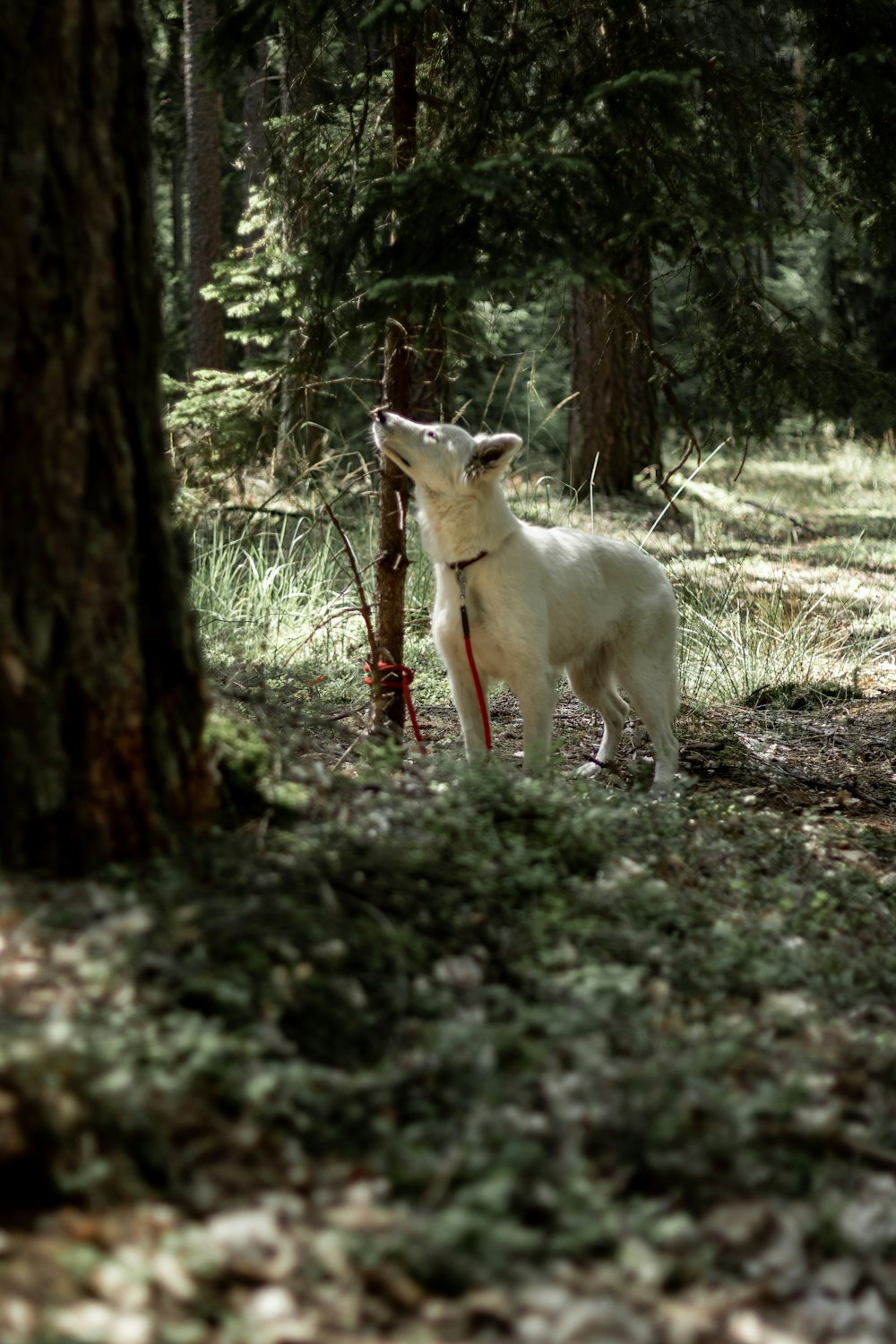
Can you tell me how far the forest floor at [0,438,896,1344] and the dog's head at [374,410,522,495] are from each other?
90.8 inches

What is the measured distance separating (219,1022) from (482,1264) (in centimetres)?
80

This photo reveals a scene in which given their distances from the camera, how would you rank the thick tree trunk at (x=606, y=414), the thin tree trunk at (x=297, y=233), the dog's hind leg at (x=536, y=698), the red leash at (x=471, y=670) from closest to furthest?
the red leash at (x=471, y=670), the dog's hind leg at (x=536, y=698), the thin tree trunk at (x=297, y=233), the thick tree trunk at (x=606, y=414)

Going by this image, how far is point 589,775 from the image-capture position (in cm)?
712

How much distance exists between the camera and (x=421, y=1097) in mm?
2730

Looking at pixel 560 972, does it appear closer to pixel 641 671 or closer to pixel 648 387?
pixel 641 671

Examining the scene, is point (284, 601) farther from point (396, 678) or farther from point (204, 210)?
point (204, 210)

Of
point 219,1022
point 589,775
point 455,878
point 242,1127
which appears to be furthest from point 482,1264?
point 589,775

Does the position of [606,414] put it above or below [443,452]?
above

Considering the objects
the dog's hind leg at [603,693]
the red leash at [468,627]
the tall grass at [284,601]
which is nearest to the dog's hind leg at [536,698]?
the red leash at [468,627]

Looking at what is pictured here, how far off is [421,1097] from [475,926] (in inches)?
31.0

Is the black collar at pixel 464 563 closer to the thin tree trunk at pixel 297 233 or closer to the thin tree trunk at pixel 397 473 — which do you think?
the thin tree trunk at pixel 397 473

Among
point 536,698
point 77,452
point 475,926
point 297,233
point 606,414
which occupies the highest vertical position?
point 297,233

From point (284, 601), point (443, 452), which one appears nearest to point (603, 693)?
point (443, 452)

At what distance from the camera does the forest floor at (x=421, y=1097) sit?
2238 millimetres
